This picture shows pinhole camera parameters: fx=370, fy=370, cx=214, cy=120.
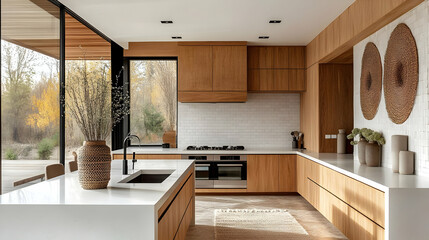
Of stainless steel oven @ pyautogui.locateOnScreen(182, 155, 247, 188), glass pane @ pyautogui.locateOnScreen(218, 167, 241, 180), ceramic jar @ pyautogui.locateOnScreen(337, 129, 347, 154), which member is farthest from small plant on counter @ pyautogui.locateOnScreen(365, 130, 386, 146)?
glass pane @ pyautogui.locateOnScreen(218, 167, 241, 180)

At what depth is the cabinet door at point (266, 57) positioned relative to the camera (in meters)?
6.73

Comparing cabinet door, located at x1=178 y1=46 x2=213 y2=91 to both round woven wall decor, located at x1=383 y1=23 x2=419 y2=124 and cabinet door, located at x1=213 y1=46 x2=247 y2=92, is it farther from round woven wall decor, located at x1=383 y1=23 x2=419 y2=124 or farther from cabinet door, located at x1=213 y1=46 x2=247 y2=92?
round woven wall decor, located at x1=383 y1=23 x2=419 y2=124

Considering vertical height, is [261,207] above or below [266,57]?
below

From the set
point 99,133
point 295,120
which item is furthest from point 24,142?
point 295,120

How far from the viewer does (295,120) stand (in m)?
7.17

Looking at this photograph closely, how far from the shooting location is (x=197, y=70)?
21.5 feet

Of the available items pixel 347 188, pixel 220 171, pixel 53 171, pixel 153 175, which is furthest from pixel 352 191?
pixel 220 171

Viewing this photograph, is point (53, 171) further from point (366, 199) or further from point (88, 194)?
point (366, 199)

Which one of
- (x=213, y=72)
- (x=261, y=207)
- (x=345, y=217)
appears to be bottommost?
(x=261, y=207)

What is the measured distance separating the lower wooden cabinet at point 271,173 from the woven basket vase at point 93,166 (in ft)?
13.2

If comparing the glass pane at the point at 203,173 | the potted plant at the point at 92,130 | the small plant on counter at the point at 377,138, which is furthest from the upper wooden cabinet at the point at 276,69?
the potted plant at the point at 92,130

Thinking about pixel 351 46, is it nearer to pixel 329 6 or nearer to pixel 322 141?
pixel 329 6

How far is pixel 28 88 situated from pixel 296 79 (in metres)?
4.48

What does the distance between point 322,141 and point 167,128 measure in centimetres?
289
